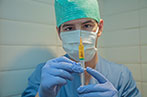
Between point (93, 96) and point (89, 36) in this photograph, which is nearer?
point (93, 96)

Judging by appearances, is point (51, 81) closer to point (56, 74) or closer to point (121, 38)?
point (56, 74)

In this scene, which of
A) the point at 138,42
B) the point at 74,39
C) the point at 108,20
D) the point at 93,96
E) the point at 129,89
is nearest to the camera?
the point at 93,96

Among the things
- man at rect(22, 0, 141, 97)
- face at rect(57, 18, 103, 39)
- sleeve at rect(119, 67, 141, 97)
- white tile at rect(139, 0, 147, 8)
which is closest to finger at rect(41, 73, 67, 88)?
man at rect(22, 0, 141, 97)

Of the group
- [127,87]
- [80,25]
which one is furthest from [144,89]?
[80,25]

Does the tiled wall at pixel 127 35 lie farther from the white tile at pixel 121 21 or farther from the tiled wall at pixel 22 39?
the tiled wall at pixel 22 39

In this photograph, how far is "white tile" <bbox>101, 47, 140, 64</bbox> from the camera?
1.33 meters

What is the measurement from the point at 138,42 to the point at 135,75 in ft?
0.98

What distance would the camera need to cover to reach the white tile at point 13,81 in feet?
3.16

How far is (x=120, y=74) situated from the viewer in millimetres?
1007

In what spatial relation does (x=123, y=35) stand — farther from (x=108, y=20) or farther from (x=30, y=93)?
(x=30, y=93)

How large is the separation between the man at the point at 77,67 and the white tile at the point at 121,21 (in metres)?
0.48

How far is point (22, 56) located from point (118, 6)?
3.27ft

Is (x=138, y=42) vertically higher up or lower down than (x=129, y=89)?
higher up

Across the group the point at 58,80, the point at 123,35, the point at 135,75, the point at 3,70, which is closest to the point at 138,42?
the point at 123,35
